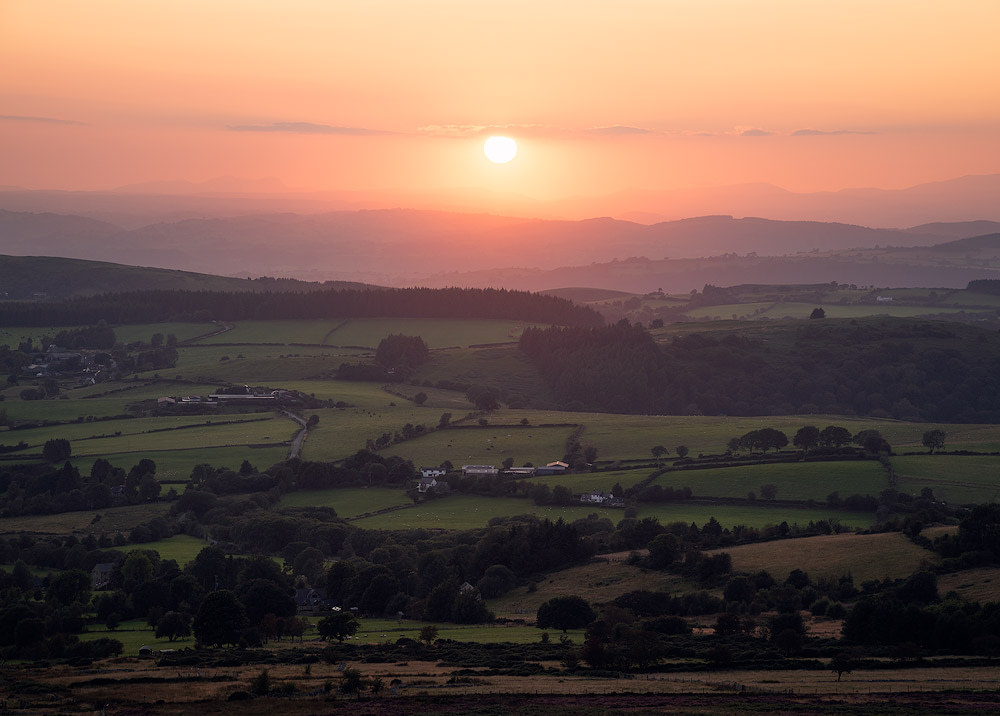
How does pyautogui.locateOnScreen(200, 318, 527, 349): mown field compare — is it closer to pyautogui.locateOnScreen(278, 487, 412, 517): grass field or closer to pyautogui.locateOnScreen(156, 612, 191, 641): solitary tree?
pyautogui.locateOnScreen(278, 487, 412, 517): grass field

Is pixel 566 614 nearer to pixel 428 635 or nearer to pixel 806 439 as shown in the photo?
pixel 428 635

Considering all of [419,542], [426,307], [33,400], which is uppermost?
[426,307]

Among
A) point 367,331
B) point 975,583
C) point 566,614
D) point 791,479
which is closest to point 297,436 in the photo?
point 791,479

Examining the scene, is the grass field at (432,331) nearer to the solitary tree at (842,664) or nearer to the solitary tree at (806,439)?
the solitary tree at (806,439)

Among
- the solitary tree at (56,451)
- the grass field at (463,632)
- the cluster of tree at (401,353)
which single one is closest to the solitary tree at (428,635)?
the grass field at (463,632)

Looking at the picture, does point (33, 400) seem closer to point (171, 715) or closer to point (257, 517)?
point (257, 517)

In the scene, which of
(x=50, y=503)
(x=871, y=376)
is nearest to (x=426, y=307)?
(x=871, y=376)
